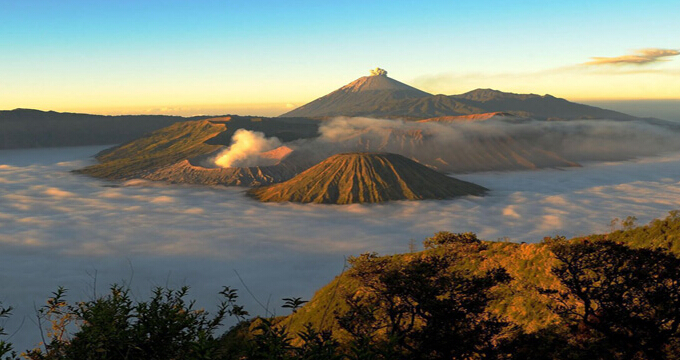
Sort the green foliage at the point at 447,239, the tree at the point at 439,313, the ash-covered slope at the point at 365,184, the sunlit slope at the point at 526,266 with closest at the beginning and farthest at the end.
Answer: the tree at the point at 439,313, the sunlit slope at the point at 526,266, the green foliage at the point at 447,239, the ash-covered slope at the point at 365,184

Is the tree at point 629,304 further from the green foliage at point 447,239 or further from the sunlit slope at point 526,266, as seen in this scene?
the green foliage at point 447,239

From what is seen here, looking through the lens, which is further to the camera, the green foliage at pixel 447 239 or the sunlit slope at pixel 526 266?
the green foliage at pixel 447 239

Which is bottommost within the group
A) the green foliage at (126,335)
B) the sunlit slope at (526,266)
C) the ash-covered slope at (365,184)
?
the ash-covered slope at (365,184)

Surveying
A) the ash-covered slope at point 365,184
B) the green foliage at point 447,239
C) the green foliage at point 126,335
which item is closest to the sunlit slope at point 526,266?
the green foliage at point 447,239

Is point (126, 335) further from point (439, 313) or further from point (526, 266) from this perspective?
point (526, 266)

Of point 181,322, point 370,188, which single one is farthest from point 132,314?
point 370,188
